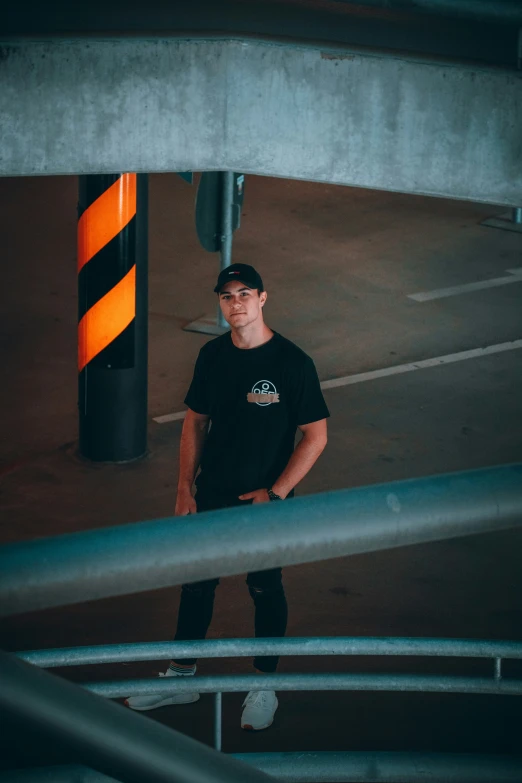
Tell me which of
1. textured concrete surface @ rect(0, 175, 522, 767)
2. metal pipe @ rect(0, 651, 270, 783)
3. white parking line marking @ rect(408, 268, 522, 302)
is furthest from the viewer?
white parking line marking @ rect(408, 268, 522, 302)

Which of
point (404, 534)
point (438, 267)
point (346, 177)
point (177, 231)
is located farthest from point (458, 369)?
point (404, 534)

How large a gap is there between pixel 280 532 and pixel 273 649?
2134 mm

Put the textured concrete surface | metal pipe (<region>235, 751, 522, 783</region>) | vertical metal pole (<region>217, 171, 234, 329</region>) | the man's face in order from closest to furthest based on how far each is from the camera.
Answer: metal pipe (<region>235, 751, 522, 783</region>) → the man's face → the textured concrete surface → vertical metal pole (<region>217, 171, 234, 329</region>)

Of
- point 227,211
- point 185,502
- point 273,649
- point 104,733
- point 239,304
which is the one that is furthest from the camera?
point 227,211

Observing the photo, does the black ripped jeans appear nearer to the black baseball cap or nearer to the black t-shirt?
the black t-shirt

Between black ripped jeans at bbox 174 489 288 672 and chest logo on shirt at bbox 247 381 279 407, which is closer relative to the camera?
chest logo on shirt at bbox 247 381 279 407

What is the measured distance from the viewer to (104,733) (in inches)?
48.8

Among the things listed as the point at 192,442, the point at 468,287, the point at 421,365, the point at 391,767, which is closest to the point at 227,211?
the point at 421,365

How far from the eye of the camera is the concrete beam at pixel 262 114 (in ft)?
10.8

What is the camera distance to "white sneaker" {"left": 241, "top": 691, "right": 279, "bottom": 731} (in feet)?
16.5

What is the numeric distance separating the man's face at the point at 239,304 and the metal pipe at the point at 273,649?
1.54 m

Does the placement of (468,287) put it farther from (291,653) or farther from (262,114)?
(291,653)

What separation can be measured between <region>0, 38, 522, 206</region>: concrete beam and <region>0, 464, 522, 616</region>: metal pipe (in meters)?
2.14

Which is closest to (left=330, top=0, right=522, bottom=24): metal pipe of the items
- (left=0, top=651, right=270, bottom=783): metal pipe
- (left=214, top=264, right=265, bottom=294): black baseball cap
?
(left=214, top=264, right=265, bottom=294): black baseball cap
